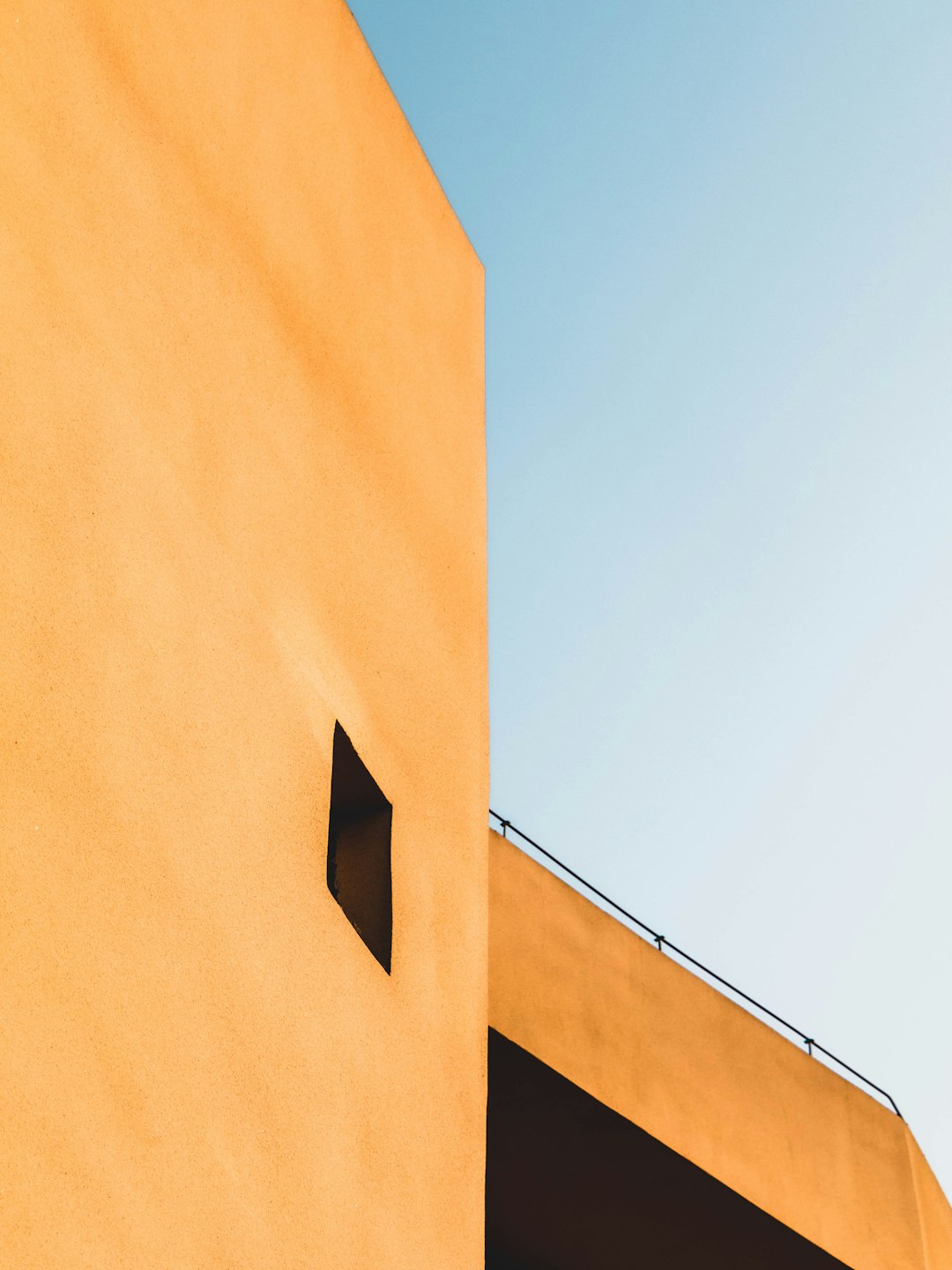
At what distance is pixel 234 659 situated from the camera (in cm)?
546

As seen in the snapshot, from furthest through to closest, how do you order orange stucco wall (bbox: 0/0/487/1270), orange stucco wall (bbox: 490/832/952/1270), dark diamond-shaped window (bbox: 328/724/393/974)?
1. orange stucco wall (bbox: 490/832/952/1270)
2. dark diamond-shaped window (bbox: 328/724/393/974)
3. orange stucco wall (bbox: 0/0/487/1270)

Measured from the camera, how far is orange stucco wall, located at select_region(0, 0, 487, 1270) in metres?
4.20

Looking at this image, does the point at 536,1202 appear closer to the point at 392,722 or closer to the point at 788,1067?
the point at 788,1067

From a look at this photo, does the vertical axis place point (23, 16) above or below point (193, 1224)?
above

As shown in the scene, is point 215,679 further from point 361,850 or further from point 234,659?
point 361,850

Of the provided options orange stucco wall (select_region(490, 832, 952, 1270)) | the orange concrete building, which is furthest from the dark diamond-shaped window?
orange stucco wall (select_region(490, 832, 952, 1270))

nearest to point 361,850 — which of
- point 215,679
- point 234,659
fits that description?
point 234,659

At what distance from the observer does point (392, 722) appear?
701cm

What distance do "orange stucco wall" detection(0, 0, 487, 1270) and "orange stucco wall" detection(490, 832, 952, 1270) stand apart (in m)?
2.73

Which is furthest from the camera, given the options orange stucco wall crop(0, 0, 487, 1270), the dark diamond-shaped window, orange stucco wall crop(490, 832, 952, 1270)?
orange stucco wall crop(490, 832, 952, 1270)

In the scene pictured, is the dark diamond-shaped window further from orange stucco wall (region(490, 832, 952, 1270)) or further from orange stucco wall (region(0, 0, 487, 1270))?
orange stucco wall (region(490, 832, 952, 1270))

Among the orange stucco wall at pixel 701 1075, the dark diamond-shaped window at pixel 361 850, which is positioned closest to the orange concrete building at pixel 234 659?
the dark diamond-shaped window at pixel 361 850

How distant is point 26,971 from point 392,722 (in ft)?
10.5

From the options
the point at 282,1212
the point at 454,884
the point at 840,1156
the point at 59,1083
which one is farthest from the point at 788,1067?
the point at 59,1083
